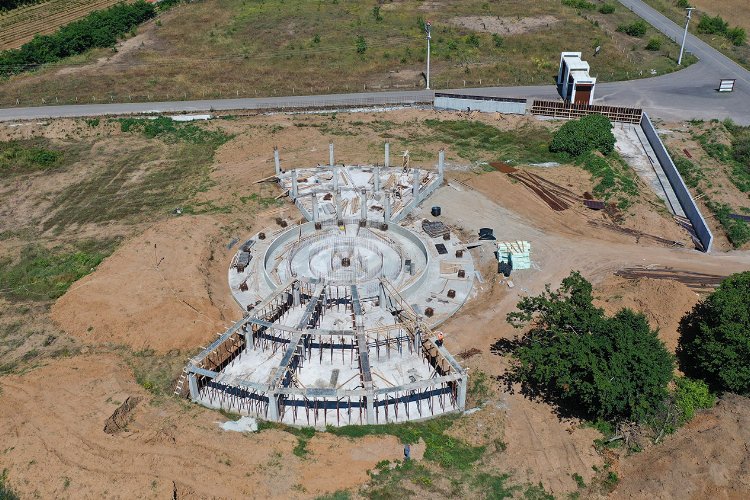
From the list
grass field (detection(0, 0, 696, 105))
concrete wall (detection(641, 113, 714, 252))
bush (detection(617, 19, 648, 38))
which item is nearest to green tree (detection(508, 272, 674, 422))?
concrete wall (detection(641, 113, 714, 252))

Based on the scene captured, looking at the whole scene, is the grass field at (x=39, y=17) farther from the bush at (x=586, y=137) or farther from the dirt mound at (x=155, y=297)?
the bush at (x=586, y=137)

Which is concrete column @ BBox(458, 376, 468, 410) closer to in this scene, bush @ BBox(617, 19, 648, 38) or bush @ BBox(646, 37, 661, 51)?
bush @ BBox(646, 37, 661, 51)

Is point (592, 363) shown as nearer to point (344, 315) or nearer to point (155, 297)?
point (344, 315)

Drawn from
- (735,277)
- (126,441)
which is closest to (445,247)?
(735,277)

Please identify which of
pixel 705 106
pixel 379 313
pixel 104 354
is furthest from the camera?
pixel 705 106

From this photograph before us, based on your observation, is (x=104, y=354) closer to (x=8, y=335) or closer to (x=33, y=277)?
(x=8, y=335)

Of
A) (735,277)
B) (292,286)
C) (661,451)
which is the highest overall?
(735,277)
